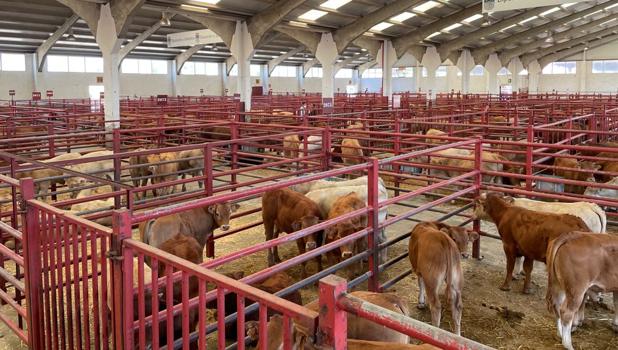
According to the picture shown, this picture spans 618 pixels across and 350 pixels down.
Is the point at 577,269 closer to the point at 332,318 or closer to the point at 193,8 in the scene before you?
the point at 332,318

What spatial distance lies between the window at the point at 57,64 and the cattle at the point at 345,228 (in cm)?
2693

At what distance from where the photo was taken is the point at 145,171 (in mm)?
10031

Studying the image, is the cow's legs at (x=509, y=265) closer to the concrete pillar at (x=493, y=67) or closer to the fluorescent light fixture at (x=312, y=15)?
the fluorescent light fixture at (x=312, y=15)

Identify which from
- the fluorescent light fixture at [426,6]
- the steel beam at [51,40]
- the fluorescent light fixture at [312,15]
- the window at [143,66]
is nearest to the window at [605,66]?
the fluorescent light fixture at [426,6]

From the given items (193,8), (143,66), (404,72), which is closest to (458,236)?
(193,8)

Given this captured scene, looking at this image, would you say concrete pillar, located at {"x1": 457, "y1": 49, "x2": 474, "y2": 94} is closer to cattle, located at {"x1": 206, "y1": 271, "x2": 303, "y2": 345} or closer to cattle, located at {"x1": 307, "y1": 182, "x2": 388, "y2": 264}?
cattle, located at {"x1": 307, "y1": 182, "x2": 388, "y2": 264}

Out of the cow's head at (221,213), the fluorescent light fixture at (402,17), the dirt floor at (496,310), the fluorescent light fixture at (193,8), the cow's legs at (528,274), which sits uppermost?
the fluorescent light fixture at (402,17)

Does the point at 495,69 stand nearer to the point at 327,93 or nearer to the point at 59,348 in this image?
the point at 327,93

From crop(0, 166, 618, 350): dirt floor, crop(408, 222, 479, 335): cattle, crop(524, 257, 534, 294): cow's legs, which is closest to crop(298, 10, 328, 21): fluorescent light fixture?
crop(0, 166, 618, 350): dirt floor

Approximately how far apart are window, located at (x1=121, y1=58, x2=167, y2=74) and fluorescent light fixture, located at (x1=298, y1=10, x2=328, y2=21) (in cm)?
1612

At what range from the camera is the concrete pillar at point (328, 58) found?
2086cm

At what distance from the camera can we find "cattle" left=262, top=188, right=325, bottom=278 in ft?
19.1

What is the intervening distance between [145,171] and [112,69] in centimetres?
574

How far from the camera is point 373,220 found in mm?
4773
